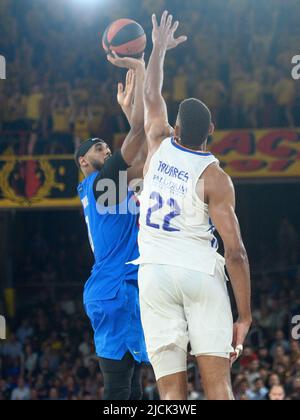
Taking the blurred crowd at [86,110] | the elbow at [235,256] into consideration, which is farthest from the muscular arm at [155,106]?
the blurred crowd at [86,110]

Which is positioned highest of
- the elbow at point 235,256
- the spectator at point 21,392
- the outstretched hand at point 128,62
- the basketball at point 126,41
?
the basketball at point 126,41

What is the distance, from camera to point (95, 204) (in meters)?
6.96

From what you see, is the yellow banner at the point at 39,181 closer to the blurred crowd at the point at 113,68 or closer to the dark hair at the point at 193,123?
the blurred crowd at the point at 113,68

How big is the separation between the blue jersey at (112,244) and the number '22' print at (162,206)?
103 cm

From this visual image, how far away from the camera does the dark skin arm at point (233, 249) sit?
5629 millimetres

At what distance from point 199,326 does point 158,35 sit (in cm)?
214

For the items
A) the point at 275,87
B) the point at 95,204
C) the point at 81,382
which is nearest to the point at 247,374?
the point at 81,382

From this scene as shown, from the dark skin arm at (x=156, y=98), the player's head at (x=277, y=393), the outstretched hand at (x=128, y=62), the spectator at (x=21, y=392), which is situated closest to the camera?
the dark skin arm at (x=156, y=98)

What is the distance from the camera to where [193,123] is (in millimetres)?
5914

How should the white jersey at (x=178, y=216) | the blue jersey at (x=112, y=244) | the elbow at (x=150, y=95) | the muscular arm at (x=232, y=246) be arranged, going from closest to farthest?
the muscular arm at (x=232, y=246)
the white jersey at (x=178, y=216)
the elbow at (x=150, y=95)
the blue jersey at (x=112, y=244)

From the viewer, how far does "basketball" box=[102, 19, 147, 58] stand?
295 inches

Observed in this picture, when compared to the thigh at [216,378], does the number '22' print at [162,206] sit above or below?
above

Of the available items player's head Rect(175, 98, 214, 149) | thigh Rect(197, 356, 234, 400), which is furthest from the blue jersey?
thigh Rect(197, 356, 234, 400)

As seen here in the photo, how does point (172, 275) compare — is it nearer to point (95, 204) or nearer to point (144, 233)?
point (144, 233)
